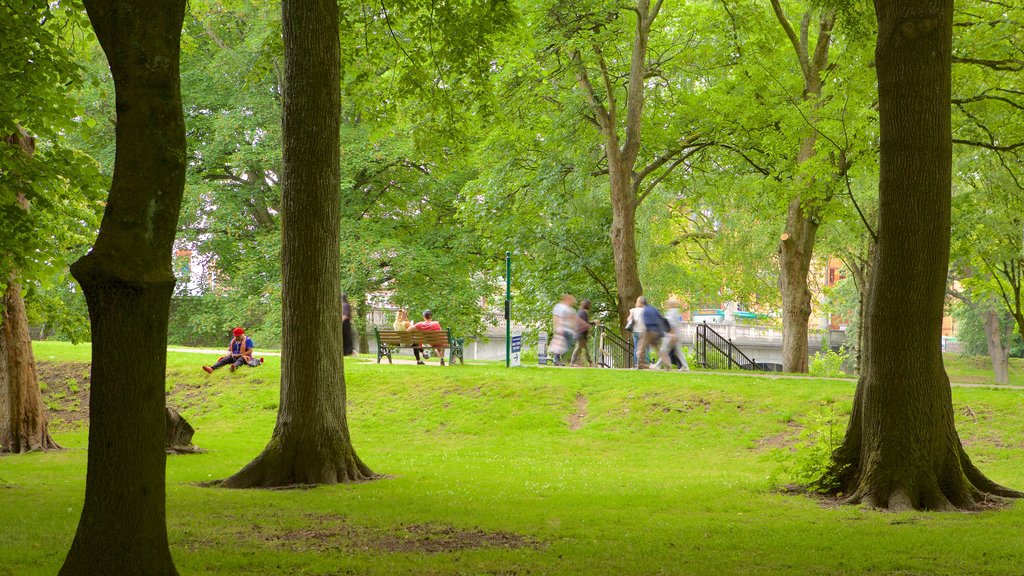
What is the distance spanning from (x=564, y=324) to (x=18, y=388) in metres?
12.5

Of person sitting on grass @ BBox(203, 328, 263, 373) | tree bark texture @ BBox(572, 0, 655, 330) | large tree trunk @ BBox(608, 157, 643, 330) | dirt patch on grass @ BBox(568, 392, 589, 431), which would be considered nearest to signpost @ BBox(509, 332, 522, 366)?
large tree trunk @ BBox(608, 157, 643, 330)

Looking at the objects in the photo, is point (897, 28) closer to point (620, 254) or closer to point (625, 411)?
point (625, 411)

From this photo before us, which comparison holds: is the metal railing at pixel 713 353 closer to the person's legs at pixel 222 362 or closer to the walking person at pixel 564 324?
the walking person at pixel 564 324

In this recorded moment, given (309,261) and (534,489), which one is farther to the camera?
(309,261)

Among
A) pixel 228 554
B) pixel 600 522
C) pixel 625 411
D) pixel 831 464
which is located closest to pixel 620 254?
pixel 625 411

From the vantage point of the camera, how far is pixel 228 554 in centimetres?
734

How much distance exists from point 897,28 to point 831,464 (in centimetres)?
459

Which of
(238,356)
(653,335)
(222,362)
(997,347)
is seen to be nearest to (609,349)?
(653,335)

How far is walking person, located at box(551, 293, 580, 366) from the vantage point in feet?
80.5

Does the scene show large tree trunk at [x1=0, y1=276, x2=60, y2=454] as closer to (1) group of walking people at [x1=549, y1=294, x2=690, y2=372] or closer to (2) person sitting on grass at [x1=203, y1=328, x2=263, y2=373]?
(2) person sitting on grass at [x1=203, y1=328, x2=263, y2=373]

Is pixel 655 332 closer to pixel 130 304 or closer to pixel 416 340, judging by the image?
pixel 416 340

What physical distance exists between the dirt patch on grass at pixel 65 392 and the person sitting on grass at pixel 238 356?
9.42 ft

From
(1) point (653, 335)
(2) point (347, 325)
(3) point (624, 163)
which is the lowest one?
(1) point (653, 335)

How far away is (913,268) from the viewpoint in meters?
10.1
